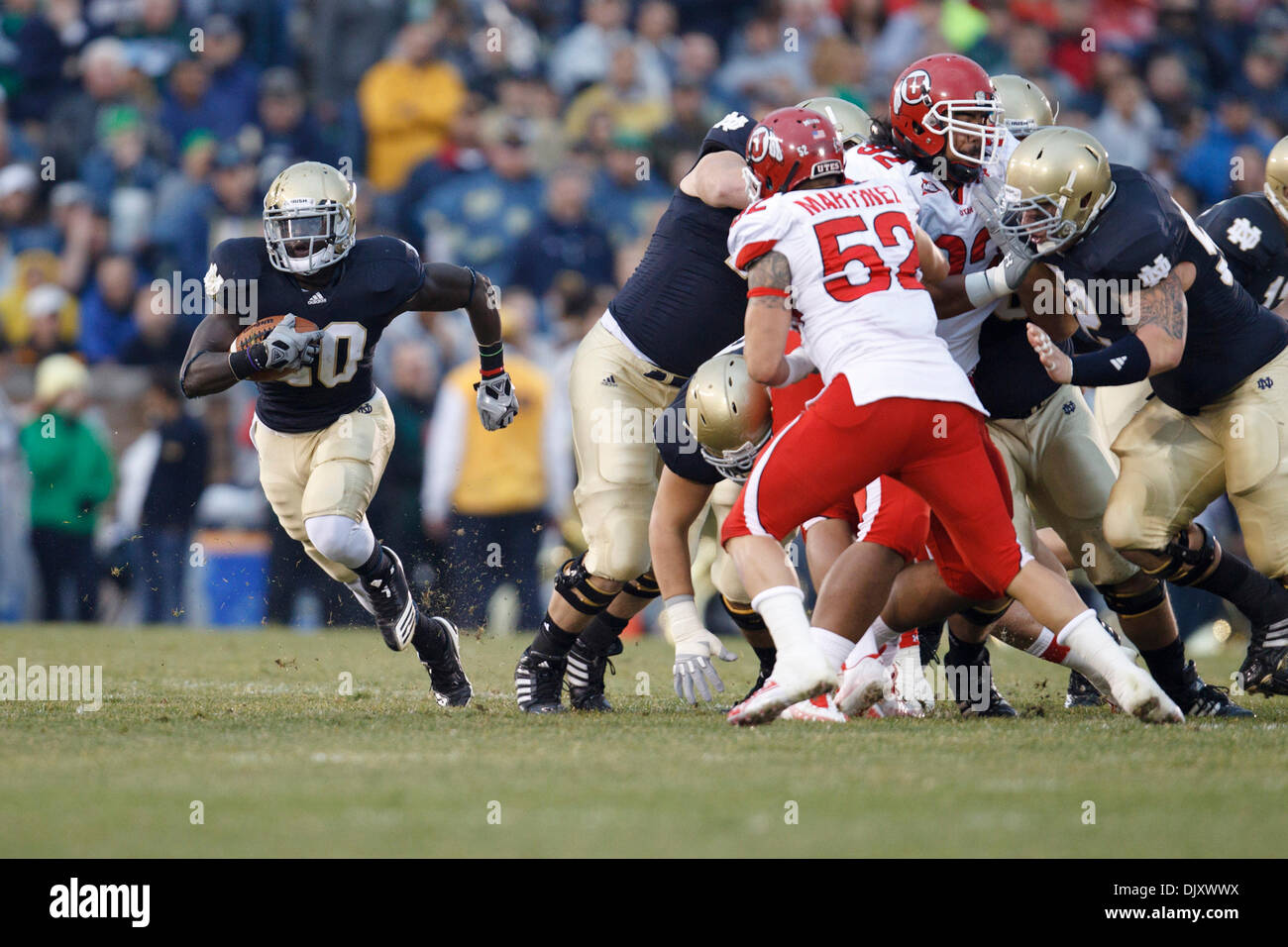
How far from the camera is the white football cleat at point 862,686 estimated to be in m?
4.97

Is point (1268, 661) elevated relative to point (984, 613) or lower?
lower

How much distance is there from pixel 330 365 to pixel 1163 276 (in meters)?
2.82

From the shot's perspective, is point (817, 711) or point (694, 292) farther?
point (694, 292)

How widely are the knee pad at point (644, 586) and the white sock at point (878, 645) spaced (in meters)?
0.84

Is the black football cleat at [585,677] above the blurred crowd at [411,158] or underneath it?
underneath

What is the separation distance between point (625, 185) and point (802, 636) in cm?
689

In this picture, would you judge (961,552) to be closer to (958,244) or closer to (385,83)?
(958,244)

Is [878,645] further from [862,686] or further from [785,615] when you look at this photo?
[785,615]

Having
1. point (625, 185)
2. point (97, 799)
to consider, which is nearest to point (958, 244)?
point (97, 799)

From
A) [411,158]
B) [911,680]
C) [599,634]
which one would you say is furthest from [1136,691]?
[411,158]

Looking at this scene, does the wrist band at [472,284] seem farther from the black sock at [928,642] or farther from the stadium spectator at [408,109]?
the stadium spectator at [408,109]

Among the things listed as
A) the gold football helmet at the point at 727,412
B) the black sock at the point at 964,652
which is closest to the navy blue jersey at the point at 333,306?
the gold football helmet at the point at 727,412

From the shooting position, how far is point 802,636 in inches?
183

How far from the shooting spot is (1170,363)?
4961 mm
